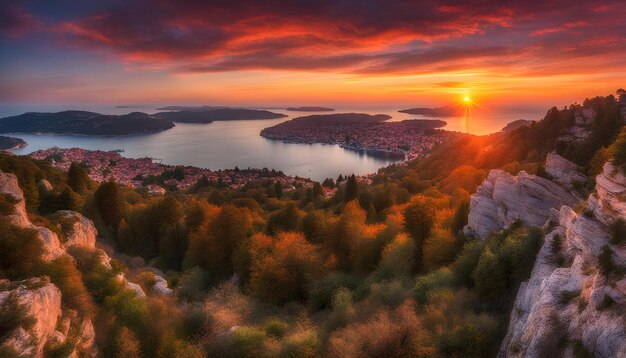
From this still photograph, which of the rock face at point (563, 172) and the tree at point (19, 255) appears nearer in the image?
the tree at point (19, 255)

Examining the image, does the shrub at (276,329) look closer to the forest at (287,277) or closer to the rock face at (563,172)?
the forest at (287,277)

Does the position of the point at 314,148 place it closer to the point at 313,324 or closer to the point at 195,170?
the point at 195,170

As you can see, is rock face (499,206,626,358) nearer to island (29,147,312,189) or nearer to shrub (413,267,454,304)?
shrub (413,267,454,304)

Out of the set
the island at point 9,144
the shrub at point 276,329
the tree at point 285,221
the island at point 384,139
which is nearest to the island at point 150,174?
the island at point 9,144

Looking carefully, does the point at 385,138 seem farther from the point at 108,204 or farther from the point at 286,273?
the point at 286,273

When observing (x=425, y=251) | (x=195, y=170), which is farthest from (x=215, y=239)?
(x=195, y=170)

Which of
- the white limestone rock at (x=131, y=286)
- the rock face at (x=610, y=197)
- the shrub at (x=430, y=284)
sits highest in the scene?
the rock face at (x=610, y=197)

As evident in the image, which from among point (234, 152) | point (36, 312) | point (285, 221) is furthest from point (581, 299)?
point (234, 152)
